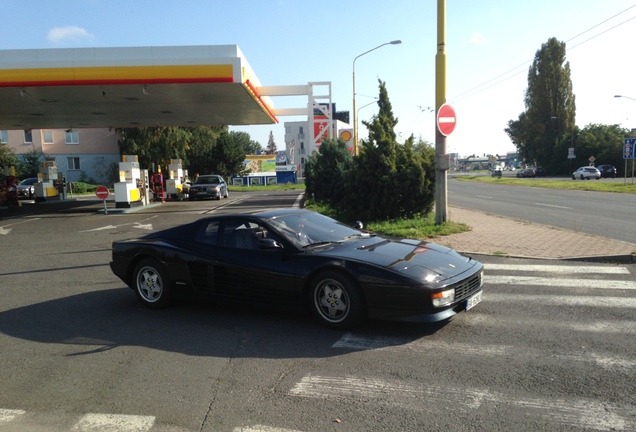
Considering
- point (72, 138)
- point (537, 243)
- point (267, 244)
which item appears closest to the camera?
point (267, 244)

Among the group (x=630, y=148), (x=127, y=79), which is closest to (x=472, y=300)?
(x=127, y=79)

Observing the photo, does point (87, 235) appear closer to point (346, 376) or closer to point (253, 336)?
point (253, 336)

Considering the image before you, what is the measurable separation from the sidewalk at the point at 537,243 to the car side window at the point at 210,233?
5514mm

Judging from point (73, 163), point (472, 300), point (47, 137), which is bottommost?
point (472, 300)

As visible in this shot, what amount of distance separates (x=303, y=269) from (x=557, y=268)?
5.11 meters

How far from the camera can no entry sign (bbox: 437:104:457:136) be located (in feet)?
39.3

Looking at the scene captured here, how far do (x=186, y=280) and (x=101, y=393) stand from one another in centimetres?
229

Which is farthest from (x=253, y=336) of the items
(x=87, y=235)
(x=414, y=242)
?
(x=87, y=235)

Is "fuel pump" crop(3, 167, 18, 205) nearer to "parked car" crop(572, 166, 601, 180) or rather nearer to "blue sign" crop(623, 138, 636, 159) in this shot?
"blue sign" crop(623, 138, 636, 159)

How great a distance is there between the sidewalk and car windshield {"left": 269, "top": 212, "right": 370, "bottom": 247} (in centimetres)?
427

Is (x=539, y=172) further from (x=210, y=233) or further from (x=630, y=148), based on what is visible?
(x=210, y=233)

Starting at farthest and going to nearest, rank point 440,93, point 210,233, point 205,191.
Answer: point 205,191
point 440,93
point 210,233

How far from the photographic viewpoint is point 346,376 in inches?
171

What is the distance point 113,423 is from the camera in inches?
146
